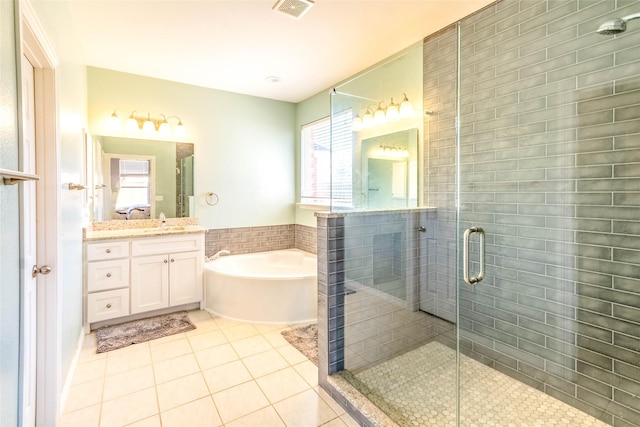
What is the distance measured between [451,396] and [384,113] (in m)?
2.28

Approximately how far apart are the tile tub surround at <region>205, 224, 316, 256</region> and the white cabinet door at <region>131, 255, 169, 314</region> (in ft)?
2.48

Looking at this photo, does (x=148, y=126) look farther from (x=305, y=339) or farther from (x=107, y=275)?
(x=305, y=339)

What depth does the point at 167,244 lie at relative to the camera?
3275 millimetres

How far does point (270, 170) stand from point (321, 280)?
2.65m

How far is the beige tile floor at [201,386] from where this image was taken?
1.83m

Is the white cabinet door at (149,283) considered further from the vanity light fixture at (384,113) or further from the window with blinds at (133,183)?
the vanity light fixture at (384,113)

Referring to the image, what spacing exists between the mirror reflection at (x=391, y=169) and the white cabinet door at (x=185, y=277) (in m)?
2.00

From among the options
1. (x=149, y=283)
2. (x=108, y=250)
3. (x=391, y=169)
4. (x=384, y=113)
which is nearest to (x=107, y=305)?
(x=149, y=283)

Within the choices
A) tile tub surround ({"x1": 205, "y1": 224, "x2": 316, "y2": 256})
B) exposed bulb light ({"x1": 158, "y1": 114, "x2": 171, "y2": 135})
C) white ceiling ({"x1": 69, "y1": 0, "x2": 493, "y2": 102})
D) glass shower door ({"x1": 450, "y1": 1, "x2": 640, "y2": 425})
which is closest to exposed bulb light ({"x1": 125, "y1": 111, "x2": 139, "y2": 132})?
exposed bulb light ({"x1": 158, "y1": 114, "x2": 171, "y2": 135})

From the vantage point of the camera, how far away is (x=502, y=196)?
228 centimetres

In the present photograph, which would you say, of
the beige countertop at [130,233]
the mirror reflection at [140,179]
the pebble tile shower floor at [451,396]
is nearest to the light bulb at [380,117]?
the pebble tile shower floor at [451,396]

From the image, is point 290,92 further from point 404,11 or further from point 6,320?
point 6,320

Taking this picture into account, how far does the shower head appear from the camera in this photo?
5.44ft

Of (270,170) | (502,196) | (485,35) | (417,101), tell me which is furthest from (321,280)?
(270,170)
